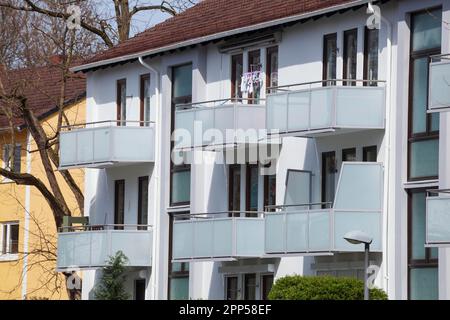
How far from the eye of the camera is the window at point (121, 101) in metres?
44.3

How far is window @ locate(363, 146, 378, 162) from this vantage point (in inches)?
1337

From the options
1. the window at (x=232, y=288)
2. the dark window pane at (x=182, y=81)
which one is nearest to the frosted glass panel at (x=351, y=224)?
the window at (x=232, y=288)

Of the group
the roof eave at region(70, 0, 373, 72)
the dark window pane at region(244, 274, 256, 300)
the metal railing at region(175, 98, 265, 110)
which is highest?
the roof eave at region(70, 0, 373, 72)

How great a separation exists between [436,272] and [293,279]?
319 cm

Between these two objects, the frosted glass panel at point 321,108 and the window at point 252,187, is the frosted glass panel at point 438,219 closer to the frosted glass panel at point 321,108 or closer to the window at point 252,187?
the frosted glass panel at point 321,108

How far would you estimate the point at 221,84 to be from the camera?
39906mm

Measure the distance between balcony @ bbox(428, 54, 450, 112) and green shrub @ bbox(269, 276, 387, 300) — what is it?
→ 411cm

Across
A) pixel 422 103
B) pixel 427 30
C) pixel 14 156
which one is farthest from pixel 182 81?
pixel 14 156

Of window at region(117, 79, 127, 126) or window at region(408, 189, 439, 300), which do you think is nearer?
window at region(408, 189, 439, 300)

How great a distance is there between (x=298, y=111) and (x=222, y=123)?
10.4ft

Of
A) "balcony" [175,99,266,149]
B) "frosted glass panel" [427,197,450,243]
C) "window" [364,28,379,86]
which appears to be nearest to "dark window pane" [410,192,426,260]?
"frosted glass panel" [427,197,450,243]

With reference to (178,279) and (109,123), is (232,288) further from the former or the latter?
(109,123)

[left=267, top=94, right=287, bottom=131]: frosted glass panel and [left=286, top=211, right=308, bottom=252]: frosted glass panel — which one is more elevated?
[left=267, top=94, right=287, bottom=131]: frosted glass panel

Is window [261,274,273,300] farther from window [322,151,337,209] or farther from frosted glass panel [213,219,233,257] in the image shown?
window [322,151,337,209]
